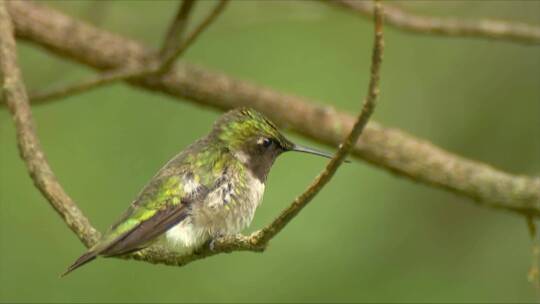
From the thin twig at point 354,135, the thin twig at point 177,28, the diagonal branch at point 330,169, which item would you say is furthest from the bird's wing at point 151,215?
the thin twig at point 177,28

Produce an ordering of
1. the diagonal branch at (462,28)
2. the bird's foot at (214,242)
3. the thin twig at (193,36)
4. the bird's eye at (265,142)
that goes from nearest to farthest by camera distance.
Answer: the bird's foot at (214,242) → the bird's eye at (265,142) → the thin twig at (193,36) → the diagonal branch at (462,28)

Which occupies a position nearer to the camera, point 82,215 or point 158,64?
point 82,215

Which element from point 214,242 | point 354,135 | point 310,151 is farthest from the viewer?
point 310,151

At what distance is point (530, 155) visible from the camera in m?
7.78

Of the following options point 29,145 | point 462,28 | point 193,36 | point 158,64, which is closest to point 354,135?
point 29,145

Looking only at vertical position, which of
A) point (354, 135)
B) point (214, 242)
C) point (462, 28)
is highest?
point (462, 28)

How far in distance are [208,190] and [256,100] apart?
1584 millimetres

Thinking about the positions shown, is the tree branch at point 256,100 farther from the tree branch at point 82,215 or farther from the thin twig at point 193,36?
the tree branch at point 82,215

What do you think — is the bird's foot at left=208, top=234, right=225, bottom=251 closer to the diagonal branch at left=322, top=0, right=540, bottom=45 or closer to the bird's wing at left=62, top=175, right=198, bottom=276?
the bird's wing at left=62, top=175, right=198, bottom=276

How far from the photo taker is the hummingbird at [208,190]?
360 centimetres

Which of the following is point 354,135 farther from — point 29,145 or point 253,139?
point 29,145

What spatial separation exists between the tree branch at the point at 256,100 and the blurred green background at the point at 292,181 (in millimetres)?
772

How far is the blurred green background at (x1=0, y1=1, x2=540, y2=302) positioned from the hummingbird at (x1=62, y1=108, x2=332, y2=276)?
244cm

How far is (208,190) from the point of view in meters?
3.84
